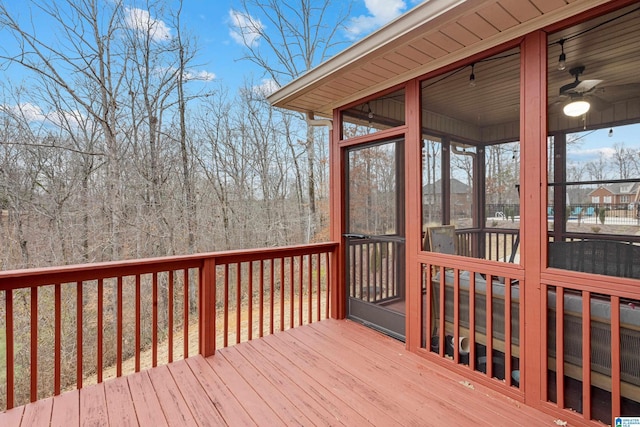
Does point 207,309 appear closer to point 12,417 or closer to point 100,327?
point 100,327

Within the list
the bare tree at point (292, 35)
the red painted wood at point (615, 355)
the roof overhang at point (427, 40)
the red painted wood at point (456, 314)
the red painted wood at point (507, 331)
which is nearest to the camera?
the red painted wood at point (615, 355)

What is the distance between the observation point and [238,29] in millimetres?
8023

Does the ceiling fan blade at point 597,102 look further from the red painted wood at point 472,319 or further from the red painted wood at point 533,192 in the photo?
the red painted wood at point 472,319

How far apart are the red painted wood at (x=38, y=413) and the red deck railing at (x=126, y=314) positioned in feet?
0.23

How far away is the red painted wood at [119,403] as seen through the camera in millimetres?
1861

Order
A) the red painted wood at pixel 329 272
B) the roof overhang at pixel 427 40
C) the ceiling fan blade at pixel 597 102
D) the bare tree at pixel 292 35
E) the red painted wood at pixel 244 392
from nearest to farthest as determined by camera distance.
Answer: the roof overhang at pixel 427 40 < the red painted wood at pixel 244 392 < the ceiling fan blade at pixel 597 102 < the red painted wood at pixel 329 272 < the bare tree at pixel 292 35

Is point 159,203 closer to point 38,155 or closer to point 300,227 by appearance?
point 38,155

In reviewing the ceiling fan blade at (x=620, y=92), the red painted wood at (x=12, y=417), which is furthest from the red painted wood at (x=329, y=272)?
the ceiling fan blade at (x=620, y=92)

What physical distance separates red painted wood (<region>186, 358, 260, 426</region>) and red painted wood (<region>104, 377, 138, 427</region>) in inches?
17.9

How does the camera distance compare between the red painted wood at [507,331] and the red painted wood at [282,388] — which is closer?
the red painted wood at [282,388]

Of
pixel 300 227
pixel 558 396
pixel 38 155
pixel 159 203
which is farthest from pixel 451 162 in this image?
pixel 38 155

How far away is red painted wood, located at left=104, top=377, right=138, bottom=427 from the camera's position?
73.3 inches

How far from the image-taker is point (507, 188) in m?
2.43

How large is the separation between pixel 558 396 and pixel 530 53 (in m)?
2.20
